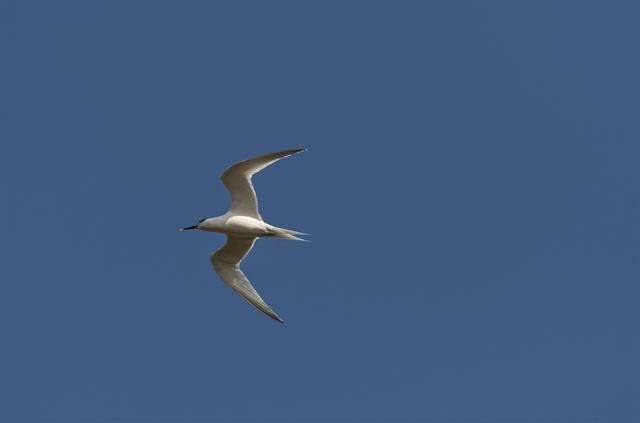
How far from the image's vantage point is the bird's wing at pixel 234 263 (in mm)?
23094

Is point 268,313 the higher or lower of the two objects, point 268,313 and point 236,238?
the lower

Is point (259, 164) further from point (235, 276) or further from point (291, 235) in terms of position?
point (235, 276)

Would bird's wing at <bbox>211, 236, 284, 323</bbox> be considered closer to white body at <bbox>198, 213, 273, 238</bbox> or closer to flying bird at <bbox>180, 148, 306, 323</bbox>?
flying bird at <bbox>180, 148, 306, 323</bbox>

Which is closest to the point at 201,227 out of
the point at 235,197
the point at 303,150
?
the point at 235,197

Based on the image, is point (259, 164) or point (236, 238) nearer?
point (259, 164)

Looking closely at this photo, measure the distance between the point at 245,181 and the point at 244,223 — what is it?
2.75ft

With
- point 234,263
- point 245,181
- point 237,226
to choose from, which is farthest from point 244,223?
point 234,263

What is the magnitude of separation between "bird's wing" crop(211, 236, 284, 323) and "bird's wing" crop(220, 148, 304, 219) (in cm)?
114

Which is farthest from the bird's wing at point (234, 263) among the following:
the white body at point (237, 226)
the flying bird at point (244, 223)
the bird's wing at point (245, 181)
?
the bird's wing at point (245, 181)

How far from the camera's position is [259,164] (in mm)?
21531

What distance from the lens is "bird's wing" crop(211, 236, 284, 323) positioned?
23.1 meters

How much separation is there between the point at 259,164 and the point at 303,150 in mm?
1228

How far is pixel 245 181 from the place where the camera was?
71.4 ft

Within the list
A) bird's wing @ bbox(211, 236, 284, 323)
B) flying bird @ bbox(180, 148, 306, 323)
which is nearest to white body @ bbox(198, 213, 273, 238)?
flying bird @ bbox(180, 148, 306, 323)
